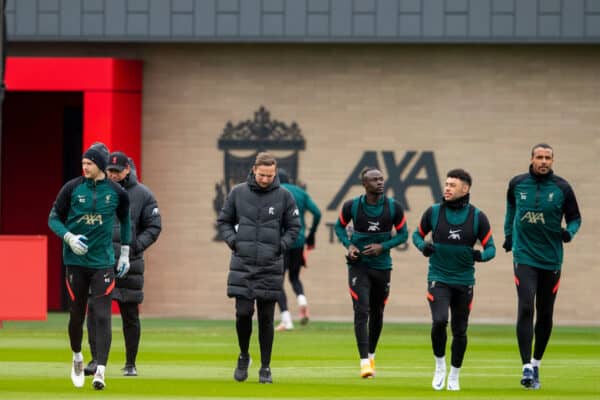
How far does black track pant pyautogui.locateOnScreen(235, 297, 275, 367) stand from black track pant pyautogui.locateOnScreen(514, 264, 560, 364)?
2161 millimetres

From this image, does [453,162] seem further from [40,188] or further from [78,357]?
[78,357]

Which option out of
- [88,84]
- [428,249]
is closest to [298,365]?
[428,249]

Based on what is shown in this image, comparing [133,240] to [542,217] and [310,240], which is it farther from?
[310,240]

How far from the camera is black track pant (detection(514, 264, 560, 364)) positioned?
587 inches

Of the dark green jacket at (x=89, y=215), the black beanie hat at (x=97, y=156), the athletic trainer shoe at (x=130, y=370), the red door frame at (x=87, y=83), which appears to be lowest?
the athletic trainer shoe at (x=130, y=370)

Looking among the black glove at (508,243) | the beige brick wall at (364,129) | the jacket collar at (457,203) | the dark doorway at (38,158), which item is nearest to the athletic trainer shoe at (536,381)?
the black glove at (508,243)

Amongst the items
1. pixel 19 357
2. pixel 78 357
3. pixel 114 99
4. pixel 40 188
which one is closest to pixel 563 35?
pixel 114 99

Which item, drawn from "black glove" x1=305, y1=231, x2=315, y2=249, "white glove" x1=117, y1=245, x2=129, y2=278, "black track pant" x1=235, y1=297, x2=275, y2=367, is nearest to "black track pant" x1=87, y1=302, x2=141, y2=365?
"white glove" x1=117, y1=245, x2=129, y2=278

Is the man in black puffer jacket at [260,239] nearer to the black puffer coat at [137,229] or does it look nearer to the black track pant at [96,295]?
the black puffer coat at [137,229]

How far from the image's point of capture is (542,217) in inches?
591

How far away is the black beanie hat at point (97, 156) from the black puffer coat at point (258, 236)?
4.25ft

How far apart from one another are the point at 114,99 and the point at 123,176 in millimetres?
10964

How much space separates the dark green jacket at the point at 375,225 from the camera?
1590 cm

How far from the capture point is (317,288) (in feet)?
88.2
